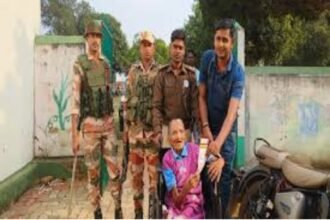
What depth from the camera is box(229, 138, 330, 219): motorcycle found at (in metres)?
4.80

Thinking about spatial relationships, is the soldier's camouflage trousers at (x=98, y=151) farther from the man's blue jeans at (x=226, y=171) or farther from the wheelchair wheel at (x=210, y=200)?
the wheelchair wheel at (x=210, y=200)

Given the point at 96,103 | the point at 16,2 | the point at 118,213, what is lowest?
the point at 118,213

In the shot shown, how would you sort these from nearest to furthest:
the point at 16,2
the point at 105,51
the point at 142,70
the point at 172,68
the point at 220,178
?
the point at 220,178 → the point at 172,68 → the point at 142,70 → the point at 105,51 → the point at 16,2

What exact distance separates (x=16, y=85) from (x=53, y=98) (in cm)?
123

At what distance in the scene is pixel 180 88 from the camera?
16.2 ft

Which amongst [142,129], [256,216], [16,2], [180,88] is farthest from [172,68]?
[16,2]

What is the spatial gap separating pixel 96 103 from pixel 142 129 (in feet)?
1.60

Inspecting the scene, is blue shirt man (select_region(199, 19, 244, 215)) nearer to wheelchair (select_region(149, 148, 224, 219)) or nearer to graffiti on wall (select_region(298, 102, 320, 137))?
wheelchair (select_region(149, 148, 224, 219))

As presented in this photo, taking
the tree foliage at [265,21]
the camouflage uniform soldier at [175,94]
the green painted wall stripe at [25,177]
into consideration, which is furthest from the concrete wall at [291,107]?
the tree foliage at [265,21]

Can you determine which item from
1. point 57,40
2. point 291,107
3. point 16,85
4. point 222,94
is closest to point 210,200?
point 222,94

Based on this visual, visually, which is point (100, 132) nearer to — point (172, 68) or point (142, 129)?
point (142, 129)

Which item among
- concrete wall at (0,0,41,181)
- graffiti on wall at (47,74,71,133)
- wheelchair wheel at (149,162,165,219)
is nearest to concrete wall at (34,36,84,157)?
graffiti on wall at (47,74,71,133)

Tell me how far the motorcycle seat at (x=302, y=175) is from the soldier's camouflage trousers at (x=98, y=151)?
1.48 m

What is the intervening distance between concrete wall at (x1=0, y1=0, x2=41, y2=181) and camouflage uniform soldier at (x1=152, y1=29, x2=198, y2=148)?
10.2ft
